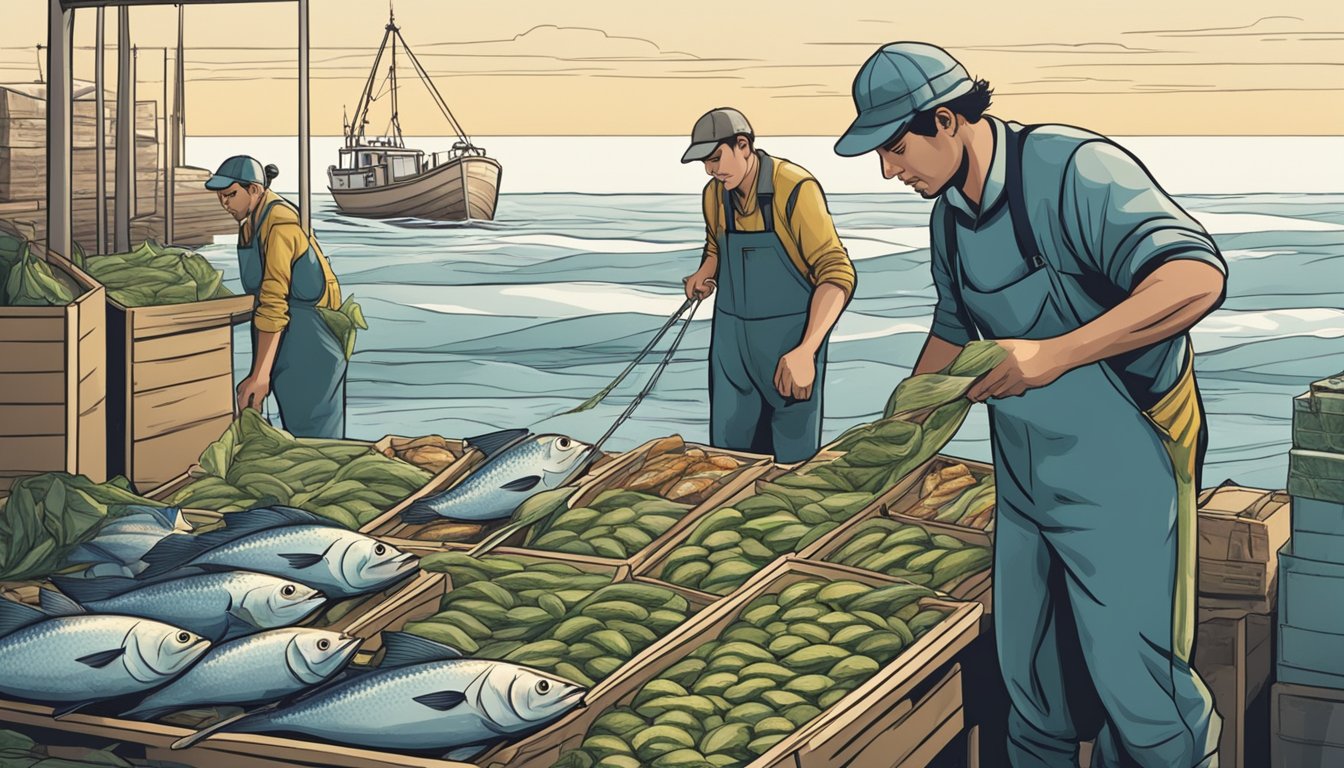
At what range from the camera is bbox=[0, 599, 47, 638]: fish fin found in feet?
8.99

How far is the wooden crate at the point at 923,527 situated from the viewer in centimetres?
301

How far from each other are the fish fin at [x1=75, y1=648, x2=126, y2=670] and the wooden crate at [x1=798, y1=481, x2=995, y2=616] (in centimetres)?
143

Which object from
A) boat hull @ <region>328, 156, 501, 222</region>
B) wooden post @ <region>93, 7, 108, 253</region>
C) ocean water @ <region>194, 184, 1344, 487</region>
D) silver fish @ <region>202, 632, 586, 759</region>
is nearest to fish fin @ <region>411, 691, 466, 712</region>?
silver fish @ <region>202, 632, 586, 759</region>

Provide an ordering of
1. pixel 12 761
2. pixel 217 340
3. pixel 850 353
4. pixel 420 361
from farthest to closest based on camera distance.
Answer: pixel 420 361 → pixel 850 353 → pixel 217 340 → pixel 12 761

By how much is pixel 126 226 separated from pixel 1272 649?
13.9 ft

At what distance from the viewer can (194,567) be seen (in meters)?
3.03

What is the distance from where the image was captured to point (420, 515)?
11.6ft

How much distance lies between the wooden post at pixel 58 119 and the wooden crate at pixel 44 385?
2.74ft

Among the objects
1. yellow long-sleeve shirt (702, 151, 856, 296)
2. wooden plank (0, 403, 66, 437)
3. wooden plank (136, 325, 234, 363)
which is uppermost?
yellow long-sleeve shirt (702, 151, 856, 296)

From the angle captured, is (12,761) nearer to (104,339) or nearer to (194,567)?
(194,567)

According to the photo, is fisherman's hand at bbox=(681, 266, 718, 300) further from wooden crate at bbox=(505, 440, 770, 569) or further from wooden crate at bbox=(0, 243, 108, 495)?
wooden crate at bbox=(0, 243, 108, 495)

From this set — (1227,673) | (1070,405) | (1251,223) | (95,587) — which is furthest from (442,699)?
(1251,223)

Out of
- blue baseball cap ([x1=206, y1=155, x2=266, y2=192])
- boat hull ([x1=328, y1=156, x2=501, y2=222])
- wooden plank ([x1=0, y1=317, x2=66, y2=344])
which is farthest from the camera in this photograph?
boat hull ([x1=328, y1=156, x2=501, y2=222])

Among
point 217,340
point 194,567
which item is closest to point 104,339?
point 217,340
